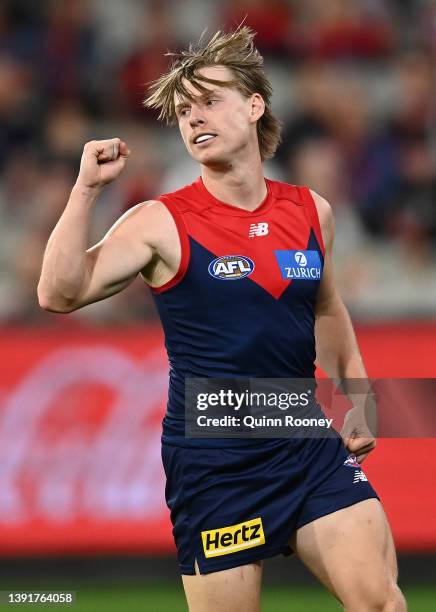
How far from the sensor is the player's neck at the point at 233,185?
15.5 feet

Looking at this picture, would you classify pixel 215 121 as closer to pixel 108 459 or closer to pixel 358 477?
pixel 358 477

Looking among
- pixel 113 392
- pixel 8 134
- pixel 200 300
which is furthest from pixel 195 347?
pixel 8 134

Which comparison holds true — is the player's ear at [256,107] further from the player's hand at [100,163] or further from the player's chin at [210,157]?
the player's hand at [100,163]

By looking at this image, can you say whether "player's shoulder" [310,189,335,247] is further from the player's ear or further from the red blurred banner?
the red blurred banner

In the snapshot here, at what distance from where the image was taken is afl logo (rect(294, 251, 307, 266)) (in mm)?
4601

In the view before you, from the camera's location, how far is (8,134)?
10156 mm

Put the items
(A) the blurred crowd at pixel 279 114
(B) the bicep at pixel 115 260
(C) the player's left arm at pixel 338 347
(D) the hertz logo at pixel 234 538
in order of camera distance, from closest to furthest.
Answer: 1. (B) the bicep at pixel 115 260
2. (D) the hertz logo at pixel 234 538
3. (C) the player's left arm at pixel 338 347
4. (A) the blurred crowd at pixel 279 114

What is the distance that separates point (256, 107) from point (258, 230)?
55 centimetres

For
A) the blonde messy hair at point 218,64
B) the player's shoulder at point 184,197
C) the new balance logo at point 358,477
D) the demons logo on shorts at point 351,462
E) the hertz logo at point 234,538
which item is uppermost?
the blonde messy hair at point 218,64

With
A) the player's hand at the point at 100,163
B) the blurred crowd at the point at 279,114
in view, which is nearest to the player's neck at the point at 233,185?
the player's hand at the point at 100,163

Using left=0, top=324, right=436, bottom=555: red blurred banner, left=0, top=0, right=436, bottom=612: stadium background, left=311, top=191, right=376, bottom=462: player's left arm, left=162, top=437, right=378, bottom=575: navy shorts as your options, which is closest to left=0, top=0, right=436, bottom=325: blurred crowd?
left=0, top=0, right=436, bottom=612: stadium background

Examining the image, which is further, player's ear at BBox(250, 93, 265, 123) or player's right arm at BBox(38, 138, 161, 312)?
player's ear at BBox(250, 93, 265, 123)

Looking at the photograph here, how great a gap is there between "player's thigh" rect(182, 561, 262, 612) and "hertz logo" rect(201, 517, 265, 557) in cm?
8

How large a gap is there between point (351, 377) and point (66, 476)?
3.08 m
